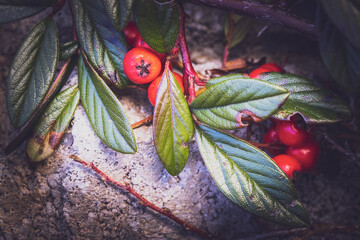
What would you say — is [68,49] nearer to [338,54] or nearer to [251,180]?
[251,180]

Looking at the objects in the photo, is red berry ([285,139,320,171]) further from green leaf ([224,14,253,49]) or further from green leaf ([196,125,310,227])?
green leaf ([224,14,253,49])

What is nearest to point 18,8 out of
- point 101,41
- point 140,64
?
point 101,41

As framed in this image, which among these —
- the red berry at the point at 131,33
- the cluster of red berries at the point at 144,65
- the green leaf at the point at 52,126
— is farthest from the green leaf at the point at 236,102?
the green leaf at the point at 52,126

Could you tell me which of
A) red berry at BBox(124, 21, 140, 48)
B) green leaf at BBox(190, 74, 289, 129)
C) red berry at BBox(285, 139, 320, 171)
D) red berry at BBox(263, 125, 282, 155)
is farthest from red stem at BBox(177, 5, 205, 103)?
red berry at BBox(285, 139, 320, 171)

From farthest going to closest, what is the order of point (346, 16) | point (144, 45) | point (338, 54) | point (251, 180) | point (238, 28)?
point (238, 28) → point (144, 45) → point (251, 180) → point (338, 54) → point (346, 16)

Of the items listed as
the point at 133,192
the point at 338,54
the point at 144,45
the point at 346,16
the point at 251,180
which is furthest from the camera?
the point at 133,192

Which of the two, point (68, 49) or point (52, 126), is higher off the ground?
point (68, 49)

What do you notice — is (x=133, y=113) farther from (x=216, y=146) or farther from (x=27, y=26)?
(x=27, y=26)
